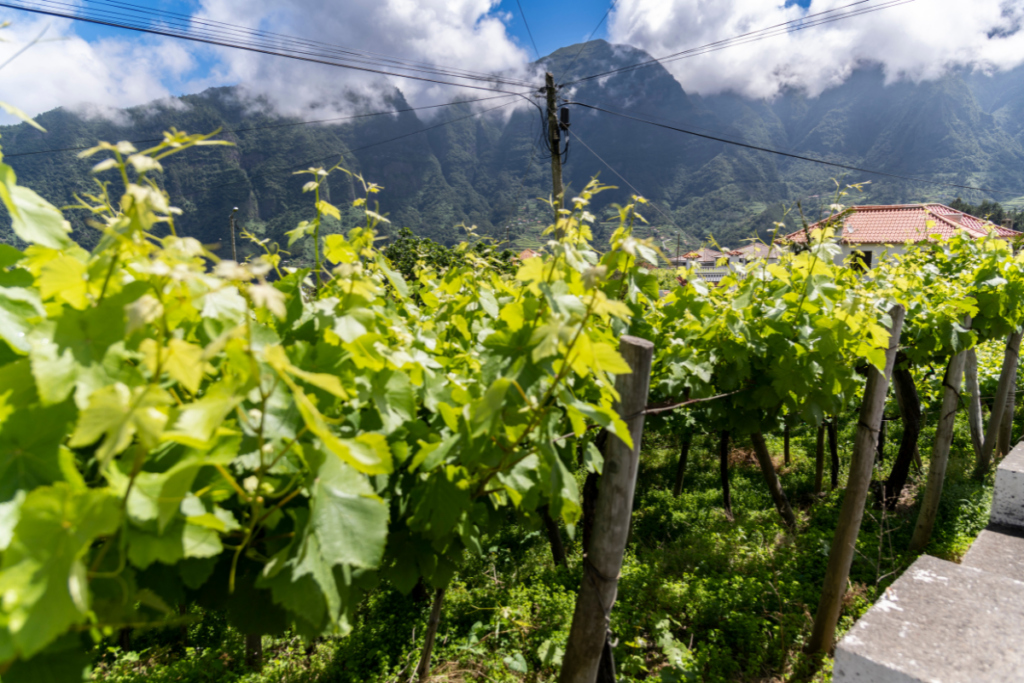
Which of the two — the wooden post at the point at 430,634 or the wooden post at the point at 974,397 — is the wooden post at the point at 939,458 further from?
the wooden post at the point at 430,634

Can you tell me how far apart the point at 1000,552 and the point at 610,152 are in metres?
163

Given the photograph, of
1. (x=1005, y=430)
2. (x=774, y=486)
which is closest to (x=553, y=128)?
(x=774, y=486)

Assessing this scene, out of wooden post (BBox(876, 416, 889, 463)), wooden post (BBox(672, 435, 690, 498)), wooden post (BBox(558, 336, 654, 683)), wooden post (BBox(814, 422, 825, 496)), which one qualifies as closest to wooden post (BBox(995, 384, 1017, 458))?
wooden post (BBox(876, 416, 889, 463))

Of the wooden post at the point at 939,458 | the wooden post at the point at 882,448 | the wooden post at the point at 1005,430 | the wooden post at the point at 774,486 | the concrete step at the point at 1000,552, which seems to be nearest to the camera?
the concrete step at the point at 1000,552

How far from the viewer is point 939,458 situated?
4.14 meters

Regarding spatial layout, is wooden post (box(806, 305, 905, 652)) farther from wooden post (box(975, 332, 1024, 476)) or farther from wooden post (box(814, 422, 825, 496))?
wooden post (box(975, 332, 1024, 476))

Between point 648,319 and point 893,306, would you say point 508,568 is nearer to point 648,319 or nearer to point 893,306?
point 648,319

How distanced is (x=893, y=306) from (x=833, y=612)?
1820 millimetres

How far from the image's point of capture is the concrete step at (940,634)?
1.40 meters

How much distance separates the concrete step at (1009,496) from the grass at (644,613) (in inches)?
34.0

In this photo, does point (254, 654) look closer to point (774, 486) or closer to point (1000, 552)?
point (1000, 552)

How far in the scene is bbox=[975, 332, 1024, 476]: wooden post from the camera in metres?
4.93

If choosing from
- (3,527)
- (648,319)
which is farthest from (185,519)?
(648,319)

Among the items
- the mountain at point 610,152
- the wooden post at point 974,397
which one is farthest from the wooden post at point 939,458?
the mountain at point 610,152
